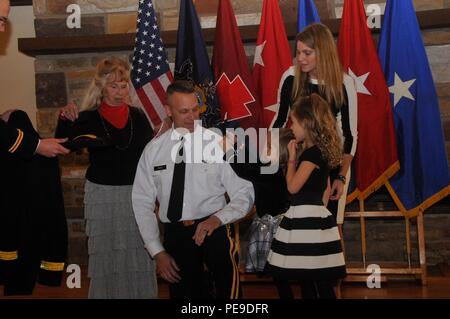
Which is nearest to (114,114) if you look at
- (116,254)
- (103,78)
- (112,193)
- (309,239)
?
(103,78)

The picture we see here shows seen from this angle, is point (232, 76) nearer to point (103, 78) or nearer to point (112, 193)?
point (103, 78)

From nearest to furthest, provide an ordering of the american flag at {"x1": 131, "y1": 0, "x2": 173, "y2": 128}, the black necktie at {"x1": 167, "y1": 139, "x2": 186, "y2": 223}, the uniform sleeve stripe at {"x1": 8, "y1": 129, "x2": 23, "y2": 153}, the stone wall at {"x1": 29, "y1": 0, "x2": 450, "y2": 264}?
the black necktie at {"x1": 167, "y1": 139, "x2": 186, "y2": 223} → the uniform sleeve stripe at {"x1": 8, "y1": 129, "x2": 23, "y2": 153} → the american flag at {"x1": 131, "y1": 0, "x2": 173, "y2": 128} → the stone wall at {"x1": 29, "y1": 0, "x2": 450, "y2": 264}

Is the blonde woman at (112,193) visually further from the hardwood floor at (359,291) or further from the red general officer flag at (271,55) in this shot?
the red general officer flag at (271,55)

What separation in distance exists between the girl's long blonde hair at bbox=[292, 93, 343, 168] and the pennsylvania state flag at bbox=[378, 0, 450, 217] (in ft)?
4.23

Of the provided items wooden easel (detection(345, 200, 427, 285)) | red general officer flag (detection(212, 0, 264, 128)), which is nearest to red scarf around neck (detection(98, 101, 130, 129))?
red general officer flag (detection(212, 0, 264, 128))

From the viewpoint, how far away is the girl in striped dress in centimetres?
315

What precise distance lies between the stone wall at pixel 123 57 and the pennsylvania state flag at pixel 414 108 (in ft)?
1.58

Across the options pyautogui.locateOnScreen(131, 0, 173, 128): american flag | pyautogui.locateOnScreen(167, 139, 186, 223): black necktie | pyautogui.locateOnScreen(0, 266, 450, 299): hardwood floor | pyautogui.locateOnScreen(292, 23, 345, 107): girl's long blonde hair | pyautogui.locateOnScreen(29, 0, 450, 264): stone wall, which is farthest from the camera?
pyautogui.locateOnScreen(29, 0, 450, 264): stone wall

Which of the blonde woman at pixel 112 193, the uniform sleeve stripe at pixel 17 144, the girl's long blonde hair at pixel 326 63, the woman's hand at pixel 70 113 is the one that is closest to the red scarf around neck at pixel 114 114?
the blonde woman at pixel 112 193

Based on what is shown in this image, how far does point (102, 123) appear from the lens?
3604 mm

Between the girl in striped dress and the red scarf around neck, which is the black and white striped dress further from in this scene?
the red scarf around neck

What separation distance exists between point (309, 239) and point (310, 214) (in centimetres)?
12
